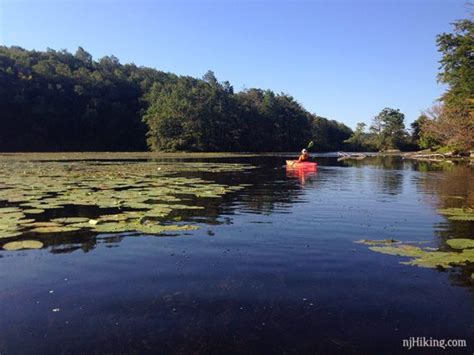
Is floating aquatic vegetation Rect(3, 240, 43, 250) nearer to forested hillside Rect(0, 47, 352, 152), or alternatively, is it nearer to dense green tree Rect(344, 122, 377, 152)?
forested hillside Rect(0, 47, 352, 152)

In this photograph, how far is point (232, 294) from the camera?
5195mm

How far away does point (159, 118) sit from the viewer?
72312mm

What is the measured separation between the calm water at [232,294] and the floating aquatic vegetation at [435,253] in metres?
0.21

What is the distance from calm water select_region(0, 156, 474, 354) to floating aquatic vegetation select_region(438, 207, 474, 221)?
0.89m

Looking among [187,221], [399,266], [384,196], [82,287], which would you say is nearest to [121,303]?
[82,287]

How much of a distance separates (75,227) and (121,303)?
4.12 meters

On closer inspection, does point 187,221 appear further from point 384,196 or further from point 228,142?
point 228,142

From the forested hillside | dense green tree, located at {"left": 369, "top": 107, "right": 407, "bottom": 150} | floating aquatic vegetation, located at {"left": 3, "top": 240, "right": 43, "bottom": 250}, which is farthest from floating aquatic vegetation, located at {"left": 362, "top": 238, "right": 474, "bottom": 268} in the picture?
dense green tree, located at {"left": 369, "top": 107, "right": 407, "bottom": 150}

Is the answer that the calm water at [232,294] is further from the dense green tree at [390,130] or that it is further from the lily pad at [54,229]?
the dense green tree at [390,130]

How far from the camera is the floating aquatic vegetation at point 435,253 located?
6336mm

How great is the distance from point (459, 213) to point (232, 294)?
7988mm

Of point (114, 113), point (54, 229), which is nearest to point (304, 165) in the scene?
point (54, 229)

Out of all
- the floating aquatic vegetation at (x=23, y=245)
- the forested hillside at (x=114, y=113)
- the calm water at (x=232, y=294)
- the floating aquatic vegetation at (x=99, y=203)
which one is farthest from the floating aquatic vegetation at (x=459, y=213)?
the forested hillside at (x=114, y=113)

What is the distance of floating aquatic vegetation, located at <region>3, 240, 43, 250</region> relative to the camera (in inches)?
272
